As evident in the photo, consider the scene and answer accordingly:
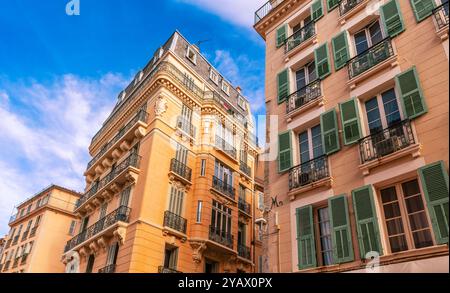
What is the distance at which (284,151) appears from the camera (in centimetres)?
1234

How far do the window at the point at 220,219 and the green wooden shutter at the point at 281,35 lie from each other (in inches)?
390

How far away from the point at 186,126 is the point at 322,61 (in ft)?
36.1

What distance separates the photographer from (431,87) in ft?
30.2

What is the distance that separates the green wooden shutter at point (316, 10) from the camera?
1428cm

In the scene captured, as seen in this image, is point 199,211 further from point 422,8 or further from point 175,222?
point 422,8

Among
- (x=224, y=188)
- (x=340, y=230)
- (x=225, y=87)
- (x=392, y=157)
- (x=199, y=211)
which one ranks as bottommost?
(x=340, y=230)

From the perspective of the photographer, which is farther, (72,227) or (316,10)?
(72,227)

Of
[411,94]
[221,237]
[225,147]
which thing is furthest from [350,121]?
[225,147]

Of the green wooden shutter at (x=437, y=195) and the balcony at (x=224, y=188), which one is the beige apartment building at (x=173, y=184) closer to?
the balcony at (x=224, y=188)

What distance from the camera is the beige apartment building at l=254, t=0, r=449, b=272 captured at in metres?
8.45

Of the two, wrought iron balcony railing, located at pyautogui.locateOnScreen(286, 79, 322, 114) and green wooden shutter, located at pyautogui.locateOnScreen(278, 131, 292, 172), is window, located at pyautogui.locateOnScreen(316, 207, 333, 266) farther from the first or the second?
wrought iron balcony railing, located at pyautogui.locateOnScreen(286, 79, 322, 114)

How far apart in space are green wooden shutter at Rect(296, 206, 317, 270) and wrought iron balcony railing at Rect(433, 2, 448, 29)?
20.3 ft

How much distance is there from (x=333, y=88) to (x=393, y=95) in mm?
2145
